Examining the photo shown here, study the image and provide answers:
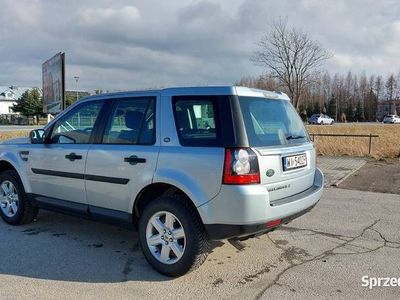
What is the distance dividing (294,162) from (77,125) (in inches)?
108

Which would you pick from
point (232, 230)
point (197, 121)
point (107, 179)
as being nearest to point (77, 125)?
point (107, 179)

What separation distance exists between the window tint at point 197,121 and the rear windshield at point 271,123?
30cm

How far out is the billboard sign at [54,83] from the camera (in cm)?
1372

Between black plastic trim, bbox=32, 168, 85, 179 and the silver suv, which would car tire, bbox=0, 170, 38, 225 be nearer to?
black plastic trim, bbox=32, 168, 85, 179

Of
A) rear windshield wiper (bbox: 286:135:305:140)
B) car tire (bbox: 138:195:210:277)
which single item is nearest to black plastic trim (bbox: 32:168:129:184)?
car tire (bbox: 138:195:210:277)

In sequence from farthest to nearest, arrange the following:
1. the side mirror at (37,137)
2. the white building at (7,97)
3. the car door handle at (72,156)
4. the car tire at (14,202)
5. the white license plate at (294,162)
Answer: the white building at (7,97), the car tire at (14,202), the side mirror at (37,137), the car door handle at (72,156), the white license plate at (294,162)

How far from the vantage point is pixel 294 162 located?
4.16m

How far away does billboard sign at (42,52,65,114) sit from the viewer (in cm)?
1372

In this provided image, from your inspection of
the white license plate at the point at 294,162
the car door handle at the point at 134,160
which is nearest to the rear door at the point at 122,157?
the car door handle at the point at 134,160

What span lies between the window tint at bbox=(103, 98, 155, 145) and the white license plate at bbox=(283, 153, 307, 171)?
136 cm

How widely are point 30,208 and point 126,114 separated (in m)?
2.31

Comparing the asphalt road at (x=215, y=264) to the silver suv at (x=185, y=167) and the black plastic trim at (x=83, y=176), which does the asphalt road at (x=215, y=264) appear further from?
the black plastic trim at (x=83, y=176)

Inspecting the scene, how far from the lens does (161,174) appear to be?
4.00 meters

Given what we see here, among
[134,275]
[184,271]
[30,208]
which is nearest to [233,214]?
[184,271]
